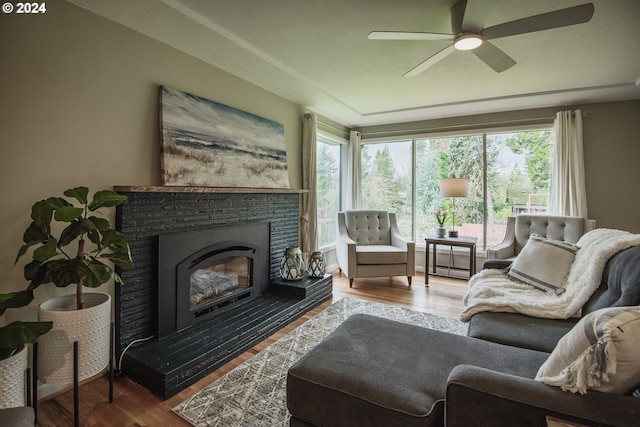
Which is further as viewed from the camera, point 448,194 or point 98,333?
point 448,194

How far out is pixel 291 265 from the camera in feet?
11.1

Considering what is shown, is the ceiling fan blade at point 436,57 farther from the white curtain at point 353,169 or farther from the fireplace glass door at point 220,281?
the white curtain at point 353,169

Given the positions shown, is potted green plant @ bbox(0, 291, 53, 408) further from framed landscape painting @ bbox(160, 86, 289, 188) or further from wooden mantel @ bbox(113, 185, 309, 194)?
framed landscape painting @ bbox(160, 86, 289, 188)

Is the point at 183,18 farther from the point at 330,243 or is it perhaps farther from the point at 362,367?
the point at 330,243

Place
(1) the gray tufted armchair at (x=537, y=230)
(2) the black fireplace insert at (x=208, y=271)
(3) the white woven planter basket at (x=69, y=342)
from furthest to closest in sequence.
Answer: (1) the gray tufted armchair at (x=537, y=230) < (2) the black fireplace insert at (x=208, y=271) < (3) the white woven planter basket at (x=69, y=342)

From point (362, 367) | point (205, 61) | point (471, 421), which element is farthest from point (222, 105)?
point (471, 421)

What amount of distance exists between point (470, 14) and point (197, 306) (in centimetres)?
278

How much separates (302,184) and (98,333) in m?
2.72

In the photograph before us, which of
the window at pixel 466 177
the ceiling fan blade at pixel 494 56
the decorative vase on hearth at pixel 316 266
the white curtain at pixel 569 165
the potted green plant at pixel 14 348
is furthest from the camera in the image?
the window at pixel 466 177

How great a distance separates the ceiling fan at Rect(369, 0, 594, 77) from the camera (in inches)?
63.7

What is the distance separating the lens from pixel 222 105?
108 inches

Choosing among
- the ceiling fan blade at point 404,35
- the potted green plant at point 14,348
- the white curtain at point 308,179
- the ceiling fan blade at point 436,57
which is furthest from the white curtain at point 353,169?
the potted green plant at point 14,348

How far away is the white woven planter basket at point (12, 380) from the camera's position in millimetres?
1290

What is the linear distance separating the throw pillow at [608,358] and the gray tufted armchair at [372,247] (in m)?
2.88
